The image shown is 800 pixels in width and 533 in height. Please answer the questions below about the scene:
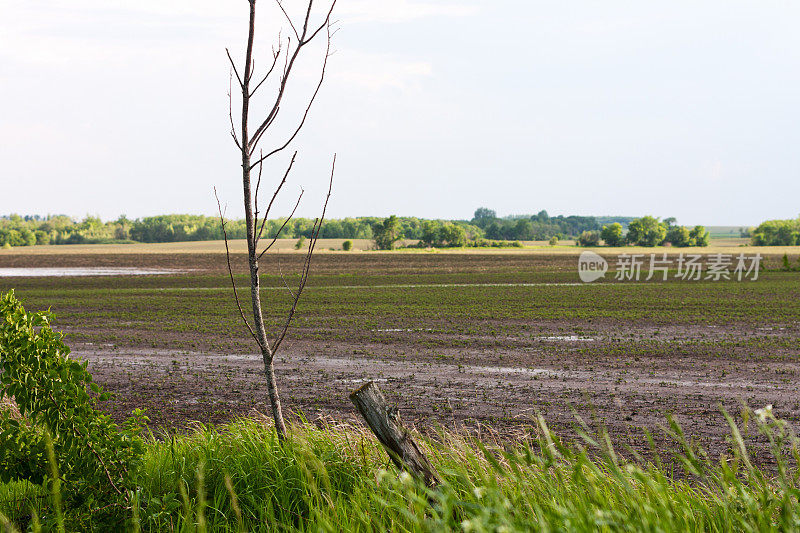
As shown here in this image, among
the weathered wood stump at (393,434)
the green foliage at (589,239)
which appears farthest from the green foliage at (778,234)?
the weathered wood stump at (393,434)

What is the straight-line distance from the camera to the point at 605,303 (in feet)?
83.4

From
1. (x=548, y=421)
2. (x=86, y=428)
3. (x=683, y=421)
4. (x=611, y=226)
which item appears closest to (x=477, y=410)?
(x=548, y=421)

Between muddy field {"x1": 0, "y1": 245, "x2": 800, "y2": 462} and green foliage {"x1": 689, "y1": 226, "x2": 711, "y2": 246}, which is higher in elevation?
green foliage {"x1": 689, "y1": 226, "x2": 711, "y2": 246}

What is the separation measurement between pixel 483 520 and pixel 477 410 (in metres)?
7.20

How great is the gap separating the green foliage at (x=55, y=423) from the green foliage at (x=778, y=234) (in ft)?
430

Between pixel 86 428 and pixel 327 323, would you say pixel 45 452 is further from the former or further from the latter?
pixel 327 323

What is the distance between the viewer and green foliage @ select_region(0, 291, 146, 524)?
4066 mm

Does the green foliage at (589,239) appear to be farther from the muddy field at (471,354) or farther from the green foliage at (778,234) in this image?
the muddy field at (471,354)

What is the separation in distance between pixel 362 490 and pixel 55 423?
1.96 m

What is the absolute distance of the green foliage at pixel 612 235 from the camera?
4857 inches

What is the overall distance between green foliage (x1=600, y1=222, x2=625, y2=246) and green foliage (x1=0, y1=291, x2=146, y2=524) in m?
125

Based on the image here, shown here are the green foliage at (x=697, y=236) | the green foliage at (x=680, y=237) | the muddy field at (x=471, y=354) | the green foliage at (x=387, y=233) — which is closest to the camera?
the muddy field at (x=471, y=354)

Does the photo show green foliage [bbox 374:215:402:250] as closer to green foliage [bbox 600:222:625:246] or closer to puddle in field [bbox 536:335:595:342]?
green foliage [bbox 600:222:625:246]

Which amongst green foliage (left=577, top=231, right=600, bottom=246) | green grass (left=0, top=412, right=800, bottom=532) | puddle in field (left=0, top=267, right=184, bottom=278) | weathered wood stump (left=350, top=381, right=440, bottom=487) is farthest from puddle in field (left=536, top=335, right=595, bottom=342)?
green foliage (left=577, top=231, right=600, bottom=246)
